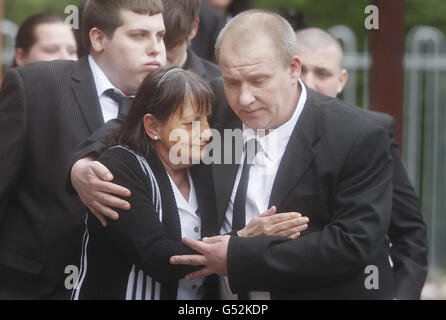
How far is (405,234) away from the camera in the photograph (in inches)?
127

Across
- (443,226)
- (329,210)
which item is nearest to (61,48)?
(329,210)

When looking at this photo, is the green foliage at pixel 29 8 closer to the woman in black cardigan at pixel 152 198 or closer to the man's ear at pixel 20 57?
the man's ear at pixel 20 57

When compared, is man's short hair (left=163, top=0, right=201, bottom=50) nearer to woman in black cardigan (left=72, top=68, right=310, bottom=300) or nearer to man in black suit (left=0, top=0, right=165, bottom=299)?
man in black suit (left=0, top=0, right=165, bottom=299)

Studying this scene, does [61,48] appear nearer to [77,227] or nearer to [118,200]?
[77,227]

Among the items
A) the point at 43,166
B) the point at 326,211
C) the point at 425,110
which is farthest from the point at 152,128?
the point at 425,110

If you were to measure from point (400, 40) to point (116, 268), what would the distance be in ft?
11.7

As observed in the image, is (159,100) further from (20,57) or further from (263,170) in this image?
(20,57)

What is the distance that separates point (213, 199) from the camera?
2.81 metres

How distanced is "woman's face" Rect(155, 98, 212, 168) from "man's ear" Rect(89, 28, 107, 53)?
0.45 m

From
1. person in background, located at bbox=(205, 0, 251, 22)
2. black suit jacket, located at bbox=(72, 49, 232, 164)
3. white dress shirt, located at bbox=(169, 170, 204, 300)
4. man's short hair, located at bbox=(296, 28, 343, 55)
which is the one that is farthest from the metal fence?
white dress shirt, located at bbox=(169, 170, 204, 300)

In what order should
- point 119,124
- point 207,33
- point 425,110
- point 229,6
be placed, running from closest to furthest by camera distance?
point 119,124, point 207,33, point 229,6, point 425,110

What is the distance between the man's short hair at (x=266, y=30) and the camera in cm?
277

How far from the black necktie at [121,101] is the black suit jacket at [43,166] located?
57 mm

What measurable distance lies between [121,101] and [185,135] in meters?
0.37
